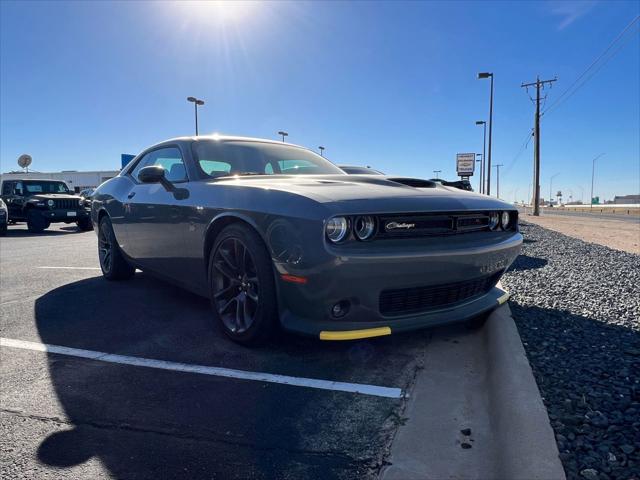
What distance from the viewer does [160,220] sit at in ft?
12.3

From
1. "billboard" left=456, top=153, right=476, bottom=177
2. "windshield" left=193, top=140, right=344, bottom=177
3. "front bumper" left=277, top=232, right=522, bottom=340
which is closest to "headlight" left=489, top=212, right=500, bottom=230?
"front bumper" left=277, top=232, right=522, bottom=340

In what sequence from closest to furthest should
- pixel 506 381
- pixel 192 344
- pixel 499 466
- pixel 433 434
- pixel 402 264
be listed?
pixel 499 466
pixel 433 434
pixel 506 381
pixel 402 264
pixel 192 344

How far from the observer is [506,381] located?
7.19ft

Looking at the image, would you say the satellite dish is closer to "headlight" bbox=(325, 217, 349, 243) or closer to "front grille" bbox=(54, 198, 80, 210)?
"front grille" bbox=(54, 198, 80, 210)

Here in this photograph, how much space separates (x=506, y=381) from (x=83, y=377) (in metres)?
2.28

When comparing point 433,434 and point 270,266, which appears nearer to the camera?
point 433,434

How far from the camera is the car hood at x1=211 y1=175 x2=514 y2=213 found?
2.42m

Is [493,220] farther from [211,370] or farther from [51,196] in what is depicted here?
[51,196]

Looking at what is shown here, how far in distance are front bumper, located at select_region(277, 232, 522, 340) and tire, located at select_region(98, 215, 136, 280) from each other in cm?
299

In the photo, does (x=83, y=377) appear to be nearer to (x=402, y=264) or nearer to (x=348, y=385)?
(x=348, y=385)

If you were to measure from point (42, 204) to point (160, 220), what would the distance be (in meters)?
11.8

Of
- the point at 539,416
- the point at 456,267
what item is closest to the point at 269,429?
the point at 539,416

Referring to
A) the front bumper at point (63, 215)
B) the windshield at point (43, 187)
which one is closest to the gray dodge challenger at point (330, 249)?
the front bumper at point (63, 215)

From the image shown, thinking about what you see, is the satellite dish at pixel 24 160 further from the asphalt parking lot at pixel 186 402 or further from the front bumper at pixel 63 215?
the asphalt parking lot at pixel 186 402
